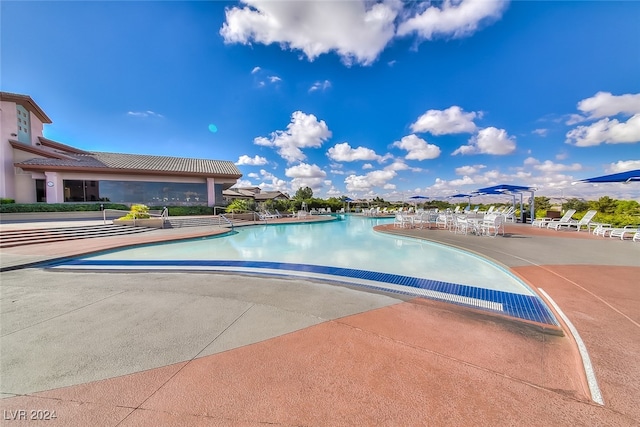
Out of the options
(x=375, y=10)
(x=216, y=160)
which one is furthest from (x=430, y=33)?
(x=216, y=160)

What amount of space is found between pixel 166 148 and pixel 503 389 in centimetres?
2942

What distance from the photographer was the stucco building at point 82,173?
1543 centimetres

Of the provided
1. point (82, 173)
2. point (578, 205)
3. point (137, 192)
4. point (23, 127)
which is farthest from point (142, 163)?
point (578, 205)

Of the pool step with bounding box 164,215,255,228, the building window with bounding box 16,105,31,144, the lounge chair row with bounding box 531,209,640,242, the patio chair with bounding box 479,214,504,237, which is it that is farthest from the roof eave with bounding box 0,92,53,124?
the lounge chair row with bounding box 531,209,640,242

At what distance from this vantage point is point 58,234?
31.3ft

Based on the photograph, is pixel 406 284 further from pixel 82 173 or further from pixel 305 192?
pixel 305 192

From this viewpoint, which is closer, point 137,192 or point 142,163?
point 137,192

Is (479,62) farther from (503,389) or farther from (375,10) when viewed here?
(503,389)

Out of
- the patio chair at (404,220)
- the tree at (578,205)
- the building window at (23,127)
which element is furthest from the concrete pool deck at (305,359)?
the tree at (578,205)

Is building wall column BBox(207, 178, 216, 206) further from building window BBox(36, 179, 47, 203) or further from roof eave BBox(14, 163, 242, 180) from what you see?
building window BBox(36, 179, 47, 203)

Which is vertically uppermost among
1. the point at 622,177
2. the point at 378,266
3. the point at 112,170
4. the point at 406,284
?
the point at 112,170

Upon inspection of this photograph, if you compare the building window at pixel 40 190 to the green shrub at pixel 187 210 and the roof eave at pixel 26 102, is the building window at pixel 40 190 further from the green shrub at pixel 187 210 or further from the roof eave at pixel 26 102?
the green shrub at pixel 187 210

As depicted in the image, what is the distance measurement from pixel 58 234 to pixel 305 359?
13.2 metres

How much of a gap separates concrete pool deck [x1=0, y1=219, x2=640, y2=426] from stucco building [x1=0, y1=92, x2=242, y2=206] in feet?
57.8
